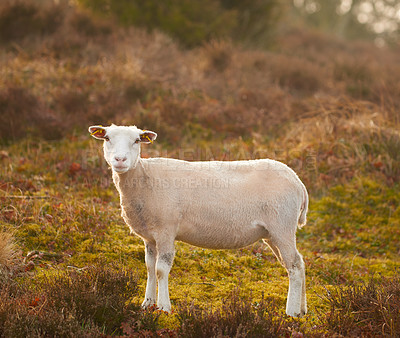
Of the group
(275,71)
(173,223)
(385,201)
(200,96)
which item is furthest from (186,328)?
(275,71)

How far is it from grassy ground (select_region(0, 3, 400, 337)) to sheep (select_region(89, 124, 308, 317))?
35 cm

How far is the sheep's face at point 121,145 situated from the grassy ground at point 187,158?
1.10 metres

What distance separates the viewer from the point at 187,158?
8633 mm

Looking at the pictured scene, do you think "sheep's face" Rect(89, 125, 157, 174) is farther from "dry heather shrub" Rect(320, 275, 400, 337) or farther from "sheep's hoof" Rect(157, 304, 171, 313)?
"dry heather shrub" Rect(320, 275, 400, 337)

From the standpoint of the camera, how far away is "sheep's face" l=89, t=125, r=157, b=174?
147 inches

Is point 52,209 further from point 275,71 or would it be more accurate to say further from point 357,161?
point 275,71

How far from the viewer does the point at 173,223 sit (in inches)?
159

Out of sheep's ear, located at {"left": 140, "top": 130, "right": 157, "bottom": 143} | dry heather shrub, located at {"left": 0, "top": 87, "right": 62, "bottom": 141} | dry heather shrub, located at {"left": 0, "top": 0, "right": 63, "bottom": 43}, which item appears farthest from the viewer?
dry heather shrub, located at {"left": 0, "top": 0, "right": 63, "bottom": 43}

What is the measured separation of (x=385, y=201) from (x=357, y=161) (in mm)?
1098

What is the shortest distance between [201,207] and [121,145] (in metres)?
1.05

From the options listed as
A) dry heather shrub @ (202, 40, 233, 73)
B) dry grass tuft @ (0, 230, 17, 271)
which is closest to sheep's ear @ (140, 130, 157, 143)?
dry grass tuft @ (0, 230, 17, 271)

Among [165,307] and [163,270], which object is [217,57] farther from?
[165,307]

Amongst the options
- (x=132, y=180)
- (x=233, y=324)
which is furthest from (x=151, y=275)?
(x=233, y=324)

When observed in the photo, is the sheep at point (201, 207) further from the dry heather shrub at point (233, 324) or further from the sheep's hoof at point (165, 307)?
the dry heather shrub at point (233, 324)
